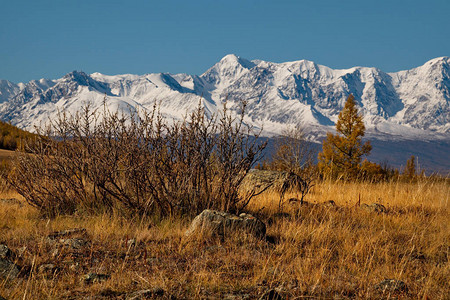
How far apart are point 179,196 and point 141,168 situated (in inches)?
28.1

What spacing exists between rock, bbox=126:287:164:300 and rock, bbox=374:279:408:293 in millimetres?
1945

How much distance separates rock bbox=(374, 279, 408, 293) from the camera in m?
3.18

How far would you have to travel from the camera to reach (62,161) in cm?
612

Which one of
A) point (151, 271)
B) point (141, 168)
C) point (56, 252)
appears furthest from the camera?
point (141, 168)

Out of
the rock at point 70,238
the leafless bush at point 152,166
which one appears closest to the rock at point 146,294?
the rock at point 70,238

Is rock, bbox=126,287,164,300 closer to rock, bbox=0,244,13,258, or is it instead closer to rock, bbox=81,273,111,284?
rock, bbox=81,273,111,284

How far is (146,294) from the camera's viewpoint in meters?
2.91

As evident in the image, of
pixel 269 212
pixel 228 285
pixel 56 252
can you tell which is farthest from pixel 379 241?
pixel 56 252

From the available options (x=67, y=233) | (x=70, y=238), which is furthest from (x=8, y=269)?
(x=67, y=233)

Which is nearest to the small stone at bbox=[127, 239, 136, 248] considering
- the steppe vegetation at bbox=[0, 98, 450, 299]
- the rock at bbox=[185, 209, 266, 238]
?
the steppe vegetation at bbox=[0, 98, 450, 299]

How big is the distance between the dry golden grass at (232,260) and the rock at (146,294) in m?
0.06

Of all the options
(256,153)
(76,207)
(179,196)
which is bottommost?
(76,207)

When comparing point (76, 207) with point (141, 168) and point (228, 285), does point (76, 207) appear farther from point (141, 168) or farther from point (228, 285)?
point (228, 285)

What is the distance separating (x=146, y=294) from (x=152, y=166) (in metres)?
2.71
